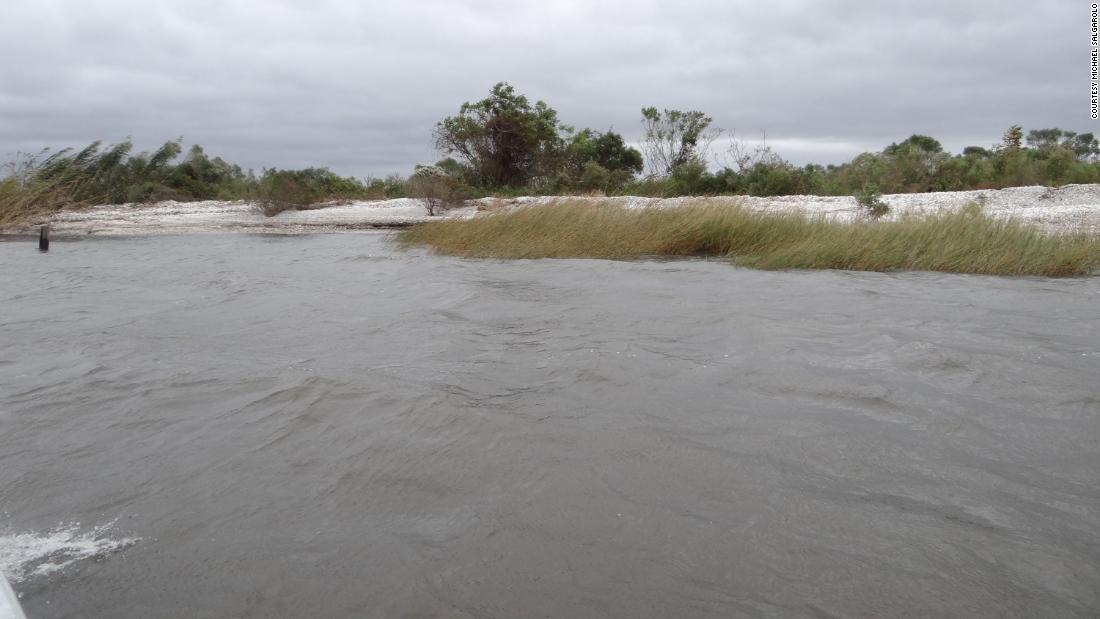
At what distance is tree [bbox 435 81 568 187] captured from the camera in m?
29.0

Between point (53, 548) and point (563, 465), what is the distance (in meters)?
2.05

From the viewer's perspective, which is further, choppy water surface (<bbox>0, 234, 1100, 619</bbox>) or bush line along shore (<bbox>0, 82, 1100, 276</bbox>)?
bush line along shore (<bbox>0, 82, 1100, 276</bbox>)

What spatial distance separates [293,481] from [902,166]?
21.4 meters

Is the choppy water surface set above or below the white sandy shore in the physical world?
below

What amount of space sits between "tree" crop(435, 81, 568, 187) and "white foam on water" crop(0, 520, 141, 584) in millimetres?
26061

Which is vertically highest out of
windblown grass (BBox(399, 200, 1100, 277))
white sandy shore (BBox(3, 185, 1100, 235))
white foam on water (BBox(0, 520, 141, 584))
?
white sandy shore (BBox(3, 185, 1100, 235))

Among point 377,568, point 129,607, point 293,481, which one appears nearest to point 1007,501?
point 377,568

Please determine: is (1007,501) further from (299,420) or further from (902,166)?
(902,166)

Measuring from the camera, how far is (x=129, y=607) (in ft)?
8.28

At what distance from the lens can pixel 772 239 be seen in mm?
12023

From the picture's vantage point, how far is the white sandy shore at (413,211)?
570 inches

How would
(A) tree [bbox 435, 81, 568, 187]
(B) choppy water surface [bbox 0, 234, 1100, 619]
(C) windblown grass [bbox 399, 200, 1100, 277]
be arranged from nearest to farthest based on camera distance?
(B) choppy water surface [bbox 0, 234, 1100, 619]
(C) windblown grass [bbox 399, 200, 1100, 277]
(A) tree [bbox 435, 81, 568, 187]

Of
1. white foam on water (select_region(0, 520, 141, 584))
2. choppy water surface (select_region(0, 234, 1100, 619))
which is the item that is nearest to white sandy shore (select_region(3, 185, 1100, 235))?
choppy water surface (select_region(0, 234, 1100, 619))

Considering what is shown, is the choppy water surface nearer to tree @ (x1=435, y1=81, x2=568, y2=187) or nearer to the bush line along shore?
the bush line along shore
